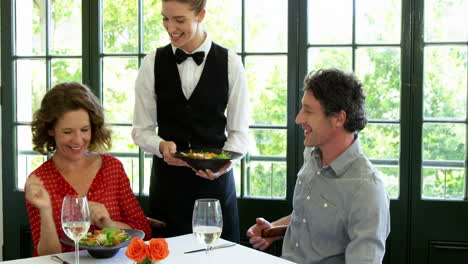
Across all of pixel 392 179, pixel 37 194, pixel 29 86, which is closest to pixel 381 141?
pixel 392 179

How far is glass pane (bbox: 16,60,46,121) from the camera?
3.65 metres

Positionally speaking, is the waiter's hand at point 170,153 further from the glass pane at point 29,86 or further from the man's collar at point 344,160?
the glass pane at point 29,86

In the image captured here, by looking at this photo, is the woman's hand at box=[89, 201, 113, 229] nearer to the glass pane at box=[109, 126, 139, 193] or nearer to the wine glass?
the wine glass

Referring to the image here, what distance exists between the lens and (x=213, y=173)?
2.56 m

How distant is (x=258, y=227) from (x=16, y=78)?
6.71 ft

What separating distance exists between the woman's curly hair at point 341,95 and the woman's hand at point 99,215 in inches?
34.5

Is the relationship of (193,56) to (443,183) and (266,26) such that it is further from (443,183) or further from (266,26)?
(443,183)

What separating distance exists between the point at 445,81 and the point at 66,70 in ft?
6.89

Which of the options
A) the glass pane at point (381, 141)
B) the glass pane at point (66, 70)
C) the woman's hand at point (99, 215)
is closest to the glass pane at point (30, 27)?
the glass pane at point (66, 70)

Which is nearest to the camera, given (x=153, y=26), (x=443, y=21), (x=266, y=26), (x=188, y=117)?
(x=188, y=117)

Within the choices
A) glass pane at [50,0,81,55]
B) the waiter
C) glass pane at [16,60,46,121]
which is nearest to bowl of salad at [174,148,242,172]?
the waiter

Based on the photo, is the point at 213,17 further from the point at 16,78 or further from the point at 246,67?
the point at 16,78

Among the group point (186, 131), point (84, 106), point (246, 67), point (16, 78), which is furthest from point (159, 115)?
point (16, 78)

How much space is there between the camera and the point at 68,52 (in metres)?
3.58
